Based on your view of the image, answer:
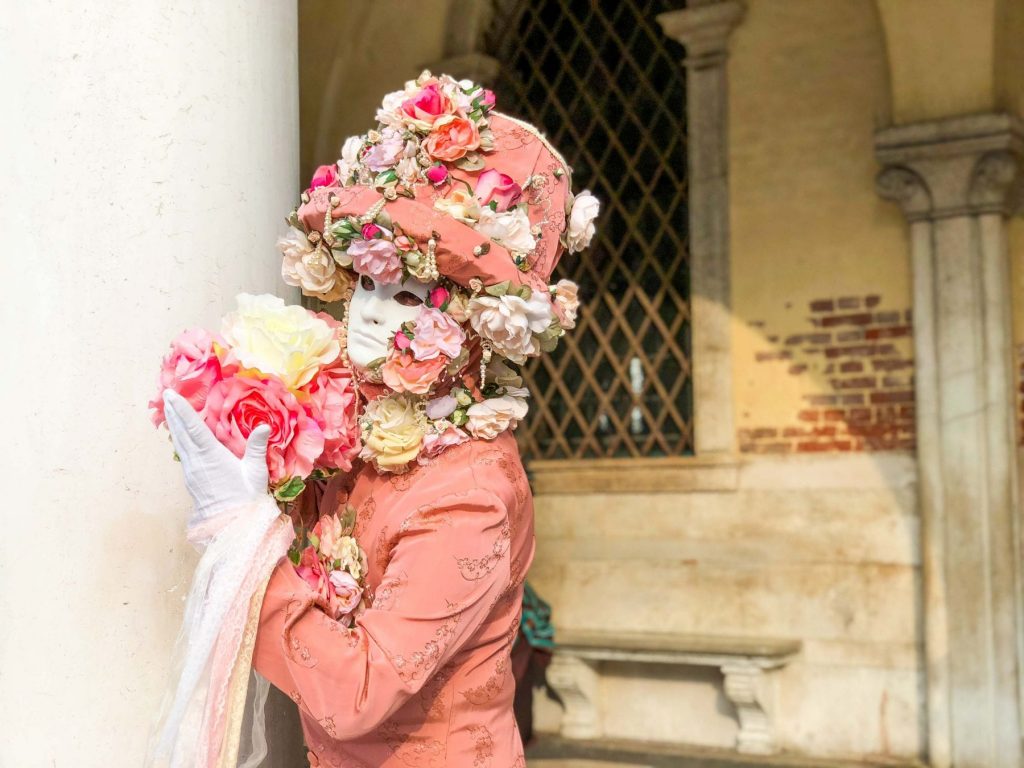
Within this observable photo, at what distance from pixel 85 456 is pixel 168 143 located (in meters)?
0.49

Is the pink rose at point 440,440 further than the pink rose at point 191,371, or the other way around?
the pink rose at point 440,440

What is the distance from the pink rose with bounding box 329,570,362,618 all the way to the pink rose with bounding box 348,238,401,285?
1.44ft

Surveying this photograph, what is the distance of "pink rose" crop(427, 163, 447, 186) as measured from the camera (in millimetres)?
1807

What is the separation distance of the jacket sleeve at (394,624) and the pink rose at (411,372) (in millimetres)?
163

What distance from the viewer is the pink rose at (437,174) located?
5.93 feet

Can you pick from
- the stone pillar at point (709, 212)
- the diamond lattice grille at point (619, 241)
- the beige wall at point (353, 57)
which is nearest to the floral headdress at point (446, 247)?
the stone pillar at point (709, 212)

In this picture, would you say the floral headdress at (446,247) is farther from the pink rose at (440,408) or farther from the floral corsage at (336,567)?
the floral corsage at (336,567)

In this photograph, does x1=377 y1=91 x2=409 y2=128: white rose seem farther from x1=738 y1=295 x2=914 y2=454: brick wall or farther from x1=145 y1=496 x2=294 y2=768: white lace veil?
x1=738 y1=295 x2=914 y2=454: brick wall

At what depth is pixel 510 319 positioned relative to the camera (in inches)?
68.5

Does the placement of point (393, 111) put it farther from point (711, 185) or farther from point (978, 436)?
point (711, 185)

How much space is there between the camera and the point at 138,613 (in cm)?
185

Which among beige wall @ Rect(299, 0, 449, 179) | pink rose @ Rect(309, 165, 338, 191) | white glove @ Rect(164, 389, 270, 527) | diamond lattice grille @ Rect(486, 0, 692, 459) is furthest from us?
beige wall @ Rect(299, 0, 449, 179)

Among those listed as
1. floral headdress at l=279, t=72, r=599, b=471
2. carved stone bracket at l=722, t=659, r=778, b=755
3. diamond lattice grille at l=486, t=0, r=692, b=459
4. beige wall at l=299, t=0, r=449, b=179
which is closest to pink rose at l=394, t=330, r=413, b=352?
floral headdress at l=279, t=72, r=599, b=471

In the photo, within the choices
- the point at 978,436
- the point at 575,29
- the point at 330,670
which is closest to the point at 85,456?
the point at 330,670
